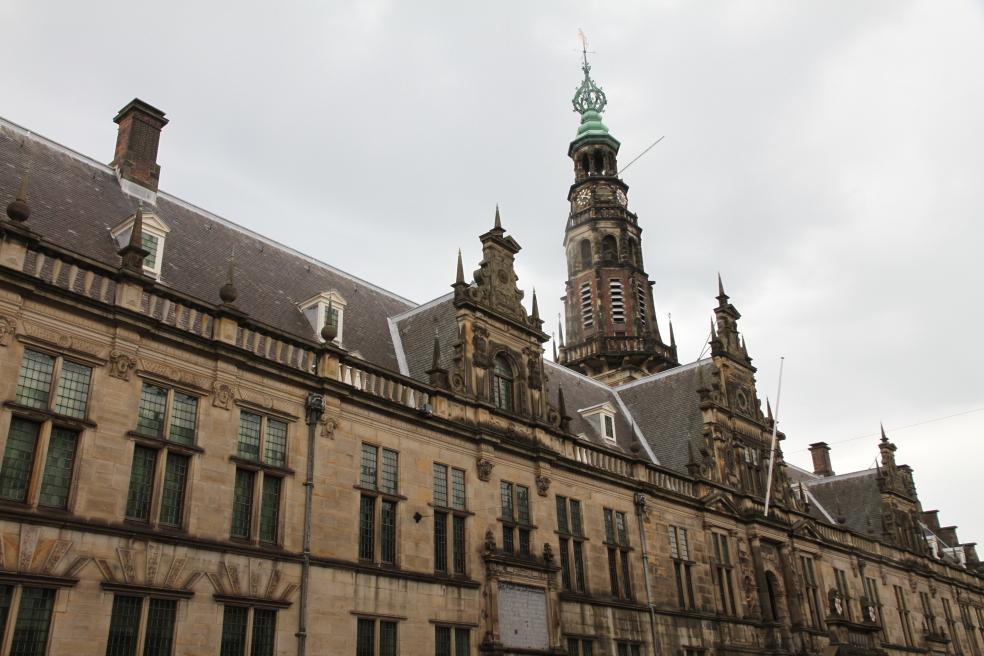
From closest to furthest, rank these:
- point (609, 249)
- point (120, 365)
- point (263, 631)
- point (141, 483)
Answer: point (141, 483) < point (120, 365) < point (263, 631) < point (609, 249)

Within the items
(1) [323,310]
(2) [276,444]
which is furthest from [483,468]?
(2) [276,444]

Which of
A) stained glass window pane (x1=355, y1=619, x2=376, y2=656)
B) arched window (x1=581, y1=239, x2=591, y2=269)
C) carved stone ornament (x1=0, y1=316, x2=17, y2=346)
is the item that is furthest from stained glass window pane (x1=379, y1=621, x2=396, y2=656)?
arched window (x1=581, y1=239, x2=591, y2=269)

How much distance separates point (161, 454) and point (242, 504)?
2.35 meters

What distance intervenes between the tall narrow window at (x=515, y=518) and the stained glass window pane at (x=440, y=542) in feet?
7.80

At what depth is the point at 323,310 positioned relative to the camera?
1028 inches

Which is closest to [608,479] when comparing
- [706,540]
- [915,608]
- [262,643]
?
[706,540]

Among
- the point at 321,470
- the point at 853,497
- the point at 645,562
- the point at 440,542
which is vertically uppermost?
the point at 853,497

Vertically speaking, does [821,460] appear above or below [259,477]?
above

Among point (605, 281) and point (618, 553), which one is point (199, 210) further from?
point (605, 281)

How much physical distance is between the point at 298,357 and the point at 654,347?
113 feet

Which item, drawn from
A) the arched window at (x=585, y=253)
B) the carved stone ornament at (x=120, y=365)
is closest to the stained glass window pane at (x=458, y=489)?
A: the carved stone ornament at (x=120, y=365)

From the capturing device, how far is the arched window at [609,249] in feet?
186

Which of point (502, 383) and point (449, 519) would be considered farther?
point (502, 383)

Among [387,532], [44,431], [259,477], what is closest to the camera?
[44,431]
